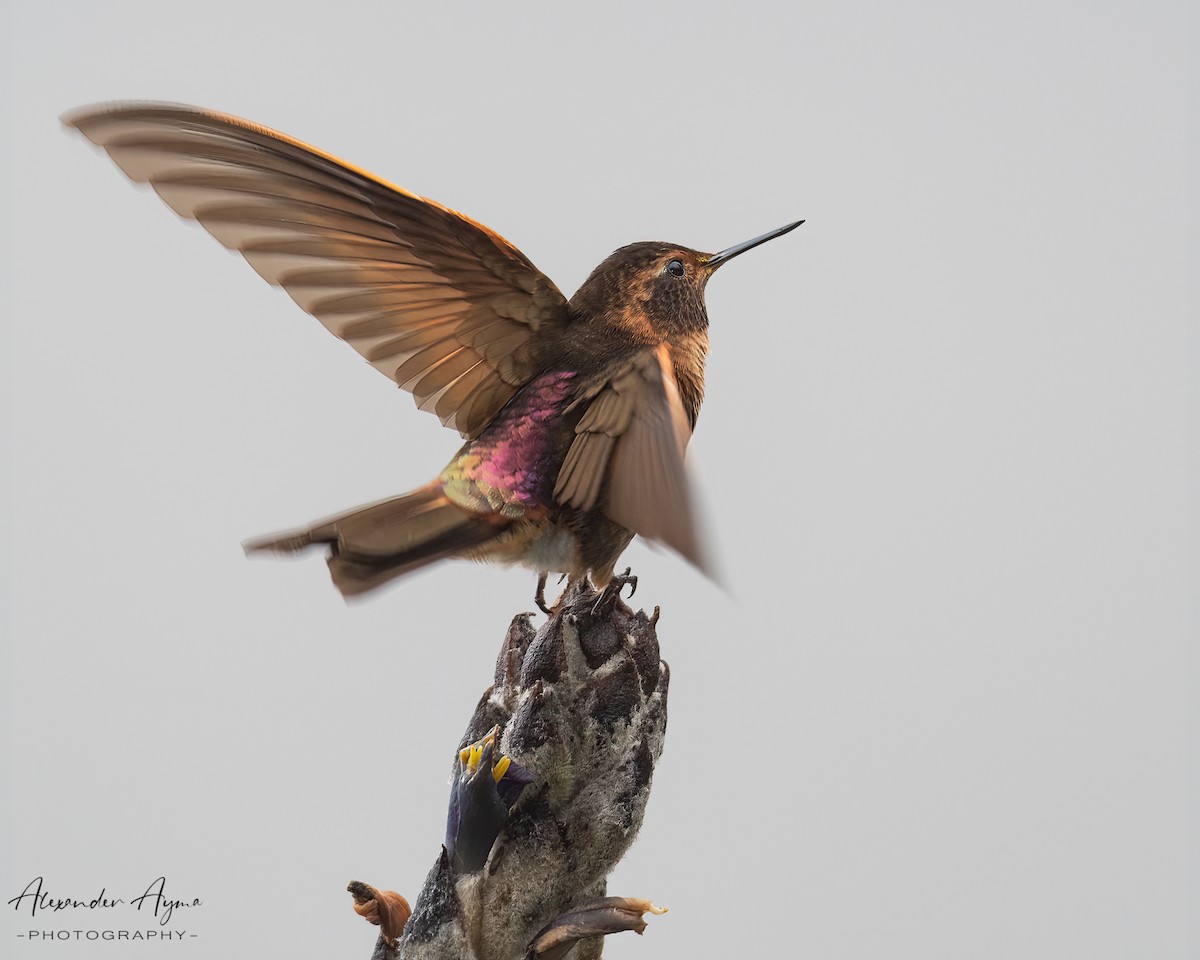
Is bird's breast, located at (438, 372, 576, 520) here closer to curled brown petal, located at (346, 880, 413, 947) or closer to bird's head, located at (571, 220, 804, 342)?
bird's head, located at (571, 220, 804, 342)

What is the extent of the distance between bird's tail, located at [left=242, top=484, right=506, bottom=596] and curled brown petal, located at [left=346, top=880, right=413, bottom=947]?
1.84 ft

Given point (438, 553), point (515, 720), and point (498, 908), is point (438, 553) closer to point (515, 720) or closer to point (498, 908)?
point (515, 720)

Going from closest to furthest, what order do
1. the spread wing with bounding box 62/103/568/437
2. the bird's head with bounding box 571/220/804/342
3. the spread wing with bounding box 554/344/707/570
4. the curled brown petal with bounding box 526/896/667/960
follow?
the spread wing with bounding box 554/344/707/570 < the curled brown petal with bounding box 526/896/667/960 < the spread wing with bounding box 62/103/568/437 < the bird's head with bounding box 571/220/804/342

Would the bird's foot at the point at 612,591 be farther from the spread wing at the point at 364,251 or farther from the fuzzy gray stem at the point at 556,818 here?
the spread wing at the point at 364,251

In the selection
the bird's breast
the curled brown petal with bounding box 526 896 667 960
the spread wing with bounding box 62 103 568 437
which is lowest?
the curled brown petal with bounding box 526 896 667 960

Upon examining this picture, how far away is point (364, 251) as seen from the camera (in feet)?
7.07

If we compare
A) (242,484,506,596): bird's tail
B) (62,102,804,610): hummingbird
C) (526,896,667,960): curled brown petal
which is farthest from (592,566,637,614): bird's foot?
(526,896,667,960): curled brown petal

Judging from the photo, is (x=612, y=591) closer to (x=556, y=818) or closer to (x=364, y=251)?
(x=556, y=818)

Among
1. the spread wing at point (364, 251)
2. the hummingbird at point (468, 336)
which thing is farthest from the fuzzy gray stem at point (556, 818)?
the spread wing at point (364, 251)

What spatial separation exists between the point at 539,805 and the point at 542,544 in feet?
1.32

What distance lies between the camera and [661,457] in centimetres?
184

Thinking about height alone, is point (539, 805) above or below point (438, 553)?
below

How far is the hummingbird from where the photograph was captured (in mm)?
1906

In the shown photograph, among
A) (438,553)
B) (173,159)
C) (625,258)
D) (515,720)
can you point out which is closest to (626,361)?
(625,258)
